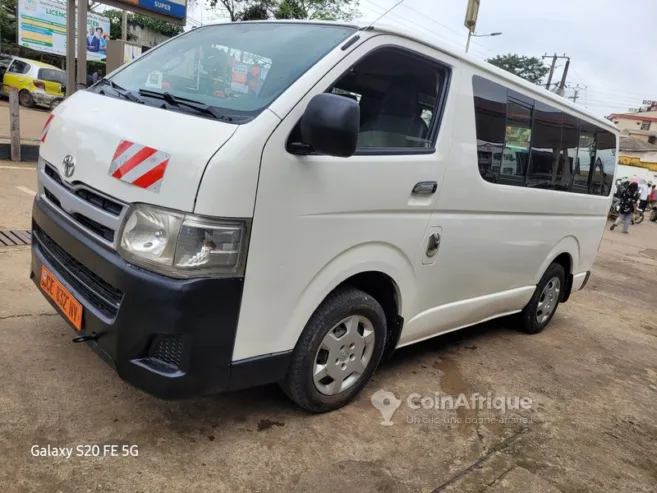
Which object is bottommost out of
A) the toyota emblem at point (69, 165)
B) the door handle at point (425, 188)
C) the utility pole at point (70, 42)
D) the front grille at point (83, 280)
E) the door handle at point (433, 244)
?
the front grille at point (83, 280)

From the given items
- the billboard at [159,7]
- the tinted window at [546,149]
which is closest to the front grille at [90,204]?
the tinted window at [546,149]

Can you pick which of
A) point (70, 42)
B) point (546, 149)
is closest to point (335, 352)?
point (546, 149)

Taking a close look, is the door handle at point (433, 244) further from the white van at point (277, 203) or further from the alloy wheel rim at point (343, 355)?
the alloy wheel rim at point (343, 355)

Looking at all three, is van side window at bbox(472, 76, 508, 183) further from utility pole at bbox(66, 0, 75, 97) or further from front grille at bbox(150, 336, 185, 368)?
utility pole at bbox(66, 0, 75, 97)

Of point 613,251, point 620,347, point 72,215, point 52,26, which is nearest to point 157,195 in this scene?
point 72,215

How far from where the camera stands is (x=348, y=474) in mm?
2469

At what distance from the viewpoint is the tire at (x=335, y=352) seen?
2.61 metres

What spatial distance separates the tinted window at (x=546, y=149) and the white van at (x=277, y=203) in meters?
0.25

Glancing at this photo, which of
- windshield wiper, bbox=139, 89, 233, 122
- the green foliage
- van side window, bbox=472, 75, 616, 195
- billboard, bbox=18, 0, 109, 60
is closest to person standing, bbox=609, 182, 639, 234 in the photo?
van side window, bbox=472, 75, 616, 195

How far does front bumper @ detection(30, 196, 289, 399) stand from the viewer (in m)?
2.10

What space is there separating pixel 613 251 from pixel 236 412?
36.1ft

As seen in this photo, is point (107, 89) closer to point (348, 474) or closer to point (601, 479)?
point (348, 474)

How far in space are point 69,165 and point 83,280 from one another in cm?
54

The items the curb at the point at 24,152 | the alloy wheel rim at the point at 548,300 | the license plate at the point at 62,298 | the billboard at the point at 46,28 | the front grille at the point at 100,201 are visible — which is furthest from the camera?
the billboard at the point at 46,28
